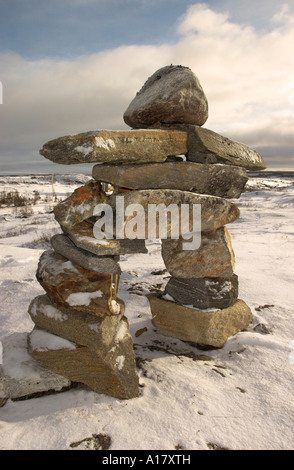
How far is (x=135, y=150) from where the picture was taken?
299cm

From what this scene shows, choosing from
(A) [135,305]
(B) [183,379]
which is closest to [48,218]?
(A) [135,305]

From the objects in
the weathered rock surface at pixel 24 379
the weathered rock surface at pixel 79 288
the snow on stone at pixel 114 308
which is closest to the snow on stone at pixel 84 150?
the weathered rock surface at pixel 79 288

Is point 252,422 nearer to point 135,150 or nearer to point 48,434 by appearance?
point 48,434

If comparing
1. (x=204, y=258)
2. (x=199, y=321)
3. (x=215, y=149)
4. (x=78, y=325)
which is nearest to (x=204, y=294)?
(x=199, y=321)

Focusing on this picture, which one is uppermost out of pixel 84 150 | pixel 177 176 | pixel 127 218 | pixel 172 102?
pixel 172 102

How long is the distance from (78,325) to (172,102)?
2557 millimetres

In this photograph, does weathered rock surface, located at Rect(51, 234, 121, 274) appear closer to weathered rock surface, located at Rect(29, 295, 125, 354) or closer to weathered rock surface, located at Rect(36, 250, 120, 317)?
weathered rock surface, located at Rect(36, 250, 120, 317)

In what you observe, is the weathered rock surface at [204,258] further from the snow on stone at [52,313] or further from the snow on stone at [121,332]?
the snow on stone at [52,313]

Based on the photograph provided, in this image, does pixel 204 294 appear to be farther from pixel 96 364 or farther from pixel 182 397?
pixel 96 364

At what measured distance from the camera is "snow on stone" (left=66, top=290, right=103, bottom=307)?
2969 millimetres

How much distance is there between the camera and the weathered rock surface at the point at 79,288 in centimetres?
296

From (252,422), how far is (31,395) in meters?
2.01

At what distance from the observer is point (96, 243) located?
2.90m

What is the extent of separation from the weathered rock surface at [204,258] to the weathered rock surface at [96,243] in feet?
2.64
